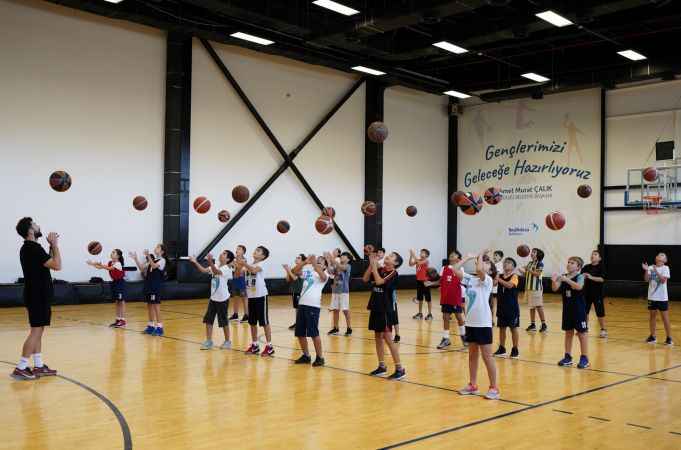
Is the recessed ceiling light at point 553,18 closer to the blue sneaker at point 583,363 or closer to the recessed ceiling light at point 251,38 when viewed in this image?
the recessed ceiling light at point 251,38

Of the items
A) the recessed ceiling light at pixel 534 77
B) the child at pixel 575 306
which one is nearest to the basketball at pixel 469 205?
the child at pixel 575 306

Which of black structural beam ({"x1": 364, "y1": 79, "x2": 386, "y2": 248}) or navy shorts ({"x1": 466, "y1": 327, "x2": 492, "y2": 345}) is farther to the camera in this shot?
black structural beam ({"x1": 364, "y1": 79, "x2": 386, "y2": 248})

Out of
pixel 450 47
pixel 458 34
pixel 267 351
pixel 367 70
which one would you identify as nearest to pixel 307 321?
pixel 267 351

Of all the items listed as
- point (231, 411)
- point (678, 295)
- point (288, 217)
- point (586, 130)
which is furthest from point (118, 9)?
point (678, 295)

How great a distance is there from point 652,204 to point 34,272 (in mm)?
20415

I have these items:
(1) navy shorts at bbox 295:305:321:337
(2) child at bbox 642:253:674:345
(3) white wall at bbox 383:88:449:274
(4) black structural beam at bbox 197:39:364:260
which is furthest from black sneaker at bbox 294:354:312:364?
(3) white wall at bbox 383:88:449:274

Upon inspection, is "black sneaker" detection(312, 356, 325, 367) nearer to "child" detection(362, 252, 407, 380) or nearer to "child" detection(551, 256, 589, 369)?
"child" detection(362, 252, 407, 380)

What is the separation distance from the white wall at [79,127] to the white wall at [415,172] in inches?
390

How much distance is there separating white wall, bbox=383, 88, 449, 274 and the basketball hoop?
843 centimetres

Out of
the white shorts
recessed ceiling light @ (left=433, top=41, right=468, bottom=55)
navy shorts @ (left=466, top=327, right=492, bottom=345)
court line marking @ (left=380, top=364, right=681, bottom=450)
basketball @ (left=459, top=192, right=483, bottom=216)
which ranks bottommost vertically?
court line marking @ (left=380, top=364, right=681, bottom=450)

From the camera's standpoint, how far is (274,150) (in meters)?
22.9

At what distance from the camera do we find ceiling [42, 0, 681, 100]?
55.1 feet

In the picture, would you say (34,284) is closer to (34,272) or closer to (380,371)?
(34,272)

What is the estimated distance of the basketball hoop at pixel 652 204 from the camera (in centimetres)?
2269
